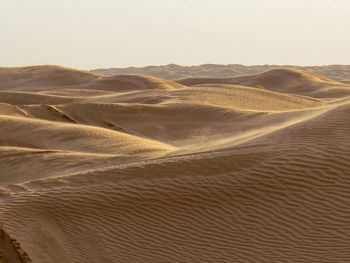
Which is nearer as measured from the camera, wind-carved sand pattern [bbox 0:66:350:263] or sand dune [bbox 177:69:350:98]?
wind-carved sand pattern [bbox 0:66:350:263]

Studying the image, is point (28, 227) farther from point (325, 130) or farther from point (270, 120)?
point (270, 120)

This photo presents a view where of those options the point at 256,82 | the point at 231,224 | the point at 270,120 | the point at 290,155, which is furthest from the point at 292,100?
the point at 231,224

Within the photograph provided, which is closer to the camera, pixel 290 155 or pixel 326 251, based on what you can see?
pixel 326 251

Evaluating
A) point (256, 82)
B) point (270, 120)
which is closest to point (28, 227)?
point (270, 120)

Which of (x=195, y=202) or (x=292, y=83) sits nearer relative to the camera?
(x=195, y=202)

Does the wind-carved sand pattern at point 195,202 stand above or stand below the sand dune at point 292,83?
below

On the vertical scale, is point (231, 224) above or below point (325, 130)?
below

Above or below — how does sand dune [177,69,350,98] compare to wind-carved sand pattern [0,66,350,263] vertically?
above

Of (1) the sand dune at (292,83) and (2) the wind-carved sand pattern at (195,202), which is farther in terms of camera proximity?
(1) the sand dune at (292,83)

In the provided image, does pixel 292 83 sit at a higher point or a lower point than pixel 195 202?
higher

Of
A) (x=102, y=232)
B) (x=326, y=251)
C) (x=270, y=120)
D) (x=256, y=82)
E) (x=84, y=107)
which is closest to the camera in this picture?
(x=326, y=251)

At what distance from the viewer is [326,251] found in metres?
6.12

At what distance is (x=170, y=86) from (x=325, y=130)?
22874 millimetres

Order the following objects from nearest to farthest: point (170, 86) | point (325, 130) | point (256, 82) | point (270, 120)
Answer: point (325, 130), point (270, 120), point (170, 86), point (256, 82)
